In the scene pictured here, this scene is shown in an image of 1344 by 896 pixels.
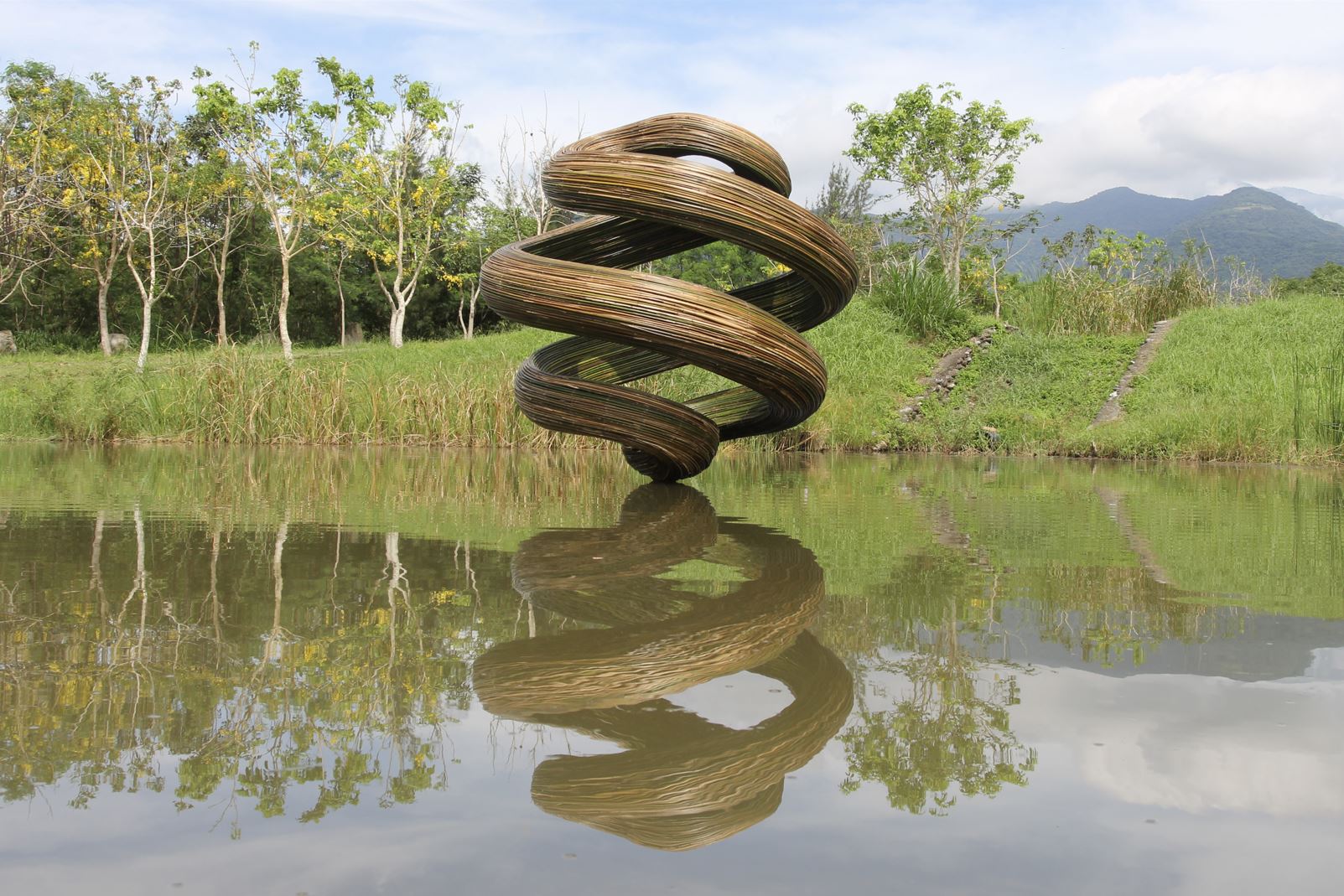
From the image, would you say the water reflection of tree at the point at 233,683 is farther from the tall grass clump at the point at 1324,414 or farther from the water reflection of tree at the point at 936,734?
the tall grass clump at the point at 1324,414

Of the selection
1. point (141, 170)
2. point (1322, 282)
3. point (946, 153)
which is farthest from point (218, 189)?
point (1322, 282)

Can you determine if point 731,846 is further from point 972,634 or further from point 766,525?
point 766,525

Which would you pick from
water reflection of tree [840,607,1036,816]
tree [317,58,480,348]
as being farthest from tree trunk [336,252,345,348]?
water reflection of tree [840,607,1036,816]

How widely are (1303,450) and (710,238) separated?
8.17 metres

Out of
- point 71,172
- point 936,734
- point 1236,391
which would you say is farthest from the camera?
point 71,172

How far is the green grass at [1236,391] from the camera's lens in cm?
1131

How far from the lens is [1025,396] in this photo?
15141 mm

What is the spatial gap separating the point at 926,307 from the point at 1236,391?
5497 mm

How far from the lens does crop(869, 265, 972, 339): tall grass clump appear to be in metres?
17.7

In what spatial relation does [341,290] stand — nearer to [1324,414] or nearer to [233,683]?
[1324,414]

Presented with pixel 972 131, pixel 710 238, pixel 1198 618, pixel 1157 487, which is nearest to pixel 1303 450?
pixel 1157 487

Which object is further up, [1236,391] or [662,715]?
[1236,391]

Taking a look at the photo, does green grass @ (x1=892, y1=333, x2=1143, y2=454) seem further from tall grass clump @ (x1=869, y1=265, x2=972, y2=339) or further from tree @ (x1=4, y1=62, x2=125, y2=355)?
tree @ (x1=4, y1=62, x2=125, y2=355)

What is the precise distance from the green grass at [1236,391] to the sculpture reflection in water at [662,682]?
933 cm
